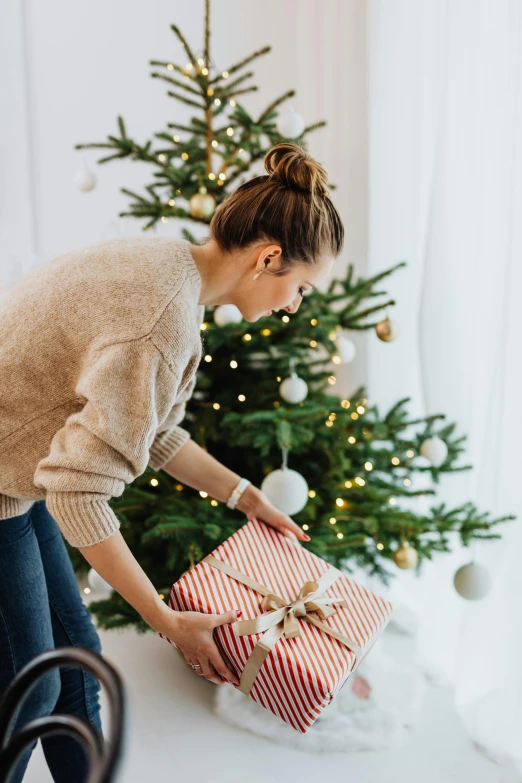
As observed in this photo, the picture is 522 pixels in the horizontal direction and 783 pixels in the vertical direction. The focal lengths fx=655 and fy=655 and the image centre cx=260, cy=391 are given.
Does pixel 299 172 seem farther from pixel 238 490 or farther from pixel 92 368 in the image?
pixel 238 490

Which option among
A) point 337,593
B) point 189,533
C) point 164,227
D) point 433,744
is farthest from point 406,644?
point 164,227

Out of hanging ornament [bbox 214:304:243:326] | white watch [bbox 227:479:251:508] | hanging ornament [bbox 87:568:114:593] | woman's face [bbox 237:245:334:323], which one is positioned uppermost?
woman's face [bbox 237:245:334:323]

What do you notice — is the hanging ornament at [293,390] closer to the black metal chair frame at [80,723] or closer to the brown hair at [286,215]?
the brown hair at [286,215]

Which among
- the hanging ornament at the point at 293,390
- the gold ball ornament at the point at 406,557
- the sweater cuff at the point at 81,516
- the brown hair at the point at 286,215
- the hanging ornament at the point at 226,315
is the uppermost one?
the brown hair at the point at 286,215

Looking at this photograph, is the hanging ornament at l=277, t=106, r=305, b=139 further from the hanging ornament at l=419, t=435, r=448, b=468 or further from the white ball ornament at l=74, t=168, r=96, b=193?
the hanging ornament at l=419, t=435, r=448, b=468

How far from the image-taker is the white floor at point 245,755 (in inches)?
55.8

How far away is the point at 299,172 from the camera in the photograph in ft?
3.00

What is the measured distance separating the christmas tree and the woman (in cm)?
48

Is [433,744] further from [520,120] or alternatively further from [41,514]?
[520,120]

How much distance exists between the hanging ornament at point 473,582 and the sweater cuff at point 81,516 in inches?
35.4

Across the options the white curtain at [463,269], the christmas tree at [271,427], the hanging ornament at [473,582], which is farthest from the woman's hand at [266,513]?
the white curtain at [463,269]

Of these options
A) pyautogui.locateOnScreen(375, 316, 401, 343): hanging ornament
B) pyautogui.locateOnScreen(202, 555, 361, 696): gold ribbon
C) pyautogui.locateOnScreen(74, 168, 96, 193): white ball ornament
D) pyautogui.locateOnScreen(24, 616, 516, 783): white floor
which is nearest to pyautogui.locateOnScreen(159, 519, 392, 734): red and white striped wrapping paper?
pyautogui.locateOnScreen(202, 555, 361, 696): gold ribbon

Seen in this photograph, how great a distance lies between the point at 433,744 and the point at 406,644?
1.29ft

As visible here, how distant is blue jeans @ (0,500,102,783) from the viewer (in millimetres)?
955
